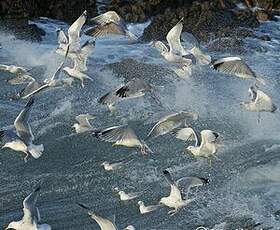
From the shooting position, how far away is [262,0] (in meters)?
17.7

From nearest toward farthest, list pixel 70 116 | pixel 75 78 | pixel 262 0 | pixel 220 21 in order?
pixel 70 116
pixel 75 78
pixel 220 21
pixel 262 0

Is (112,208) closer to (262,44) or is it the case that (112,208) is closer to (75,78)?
(75,78)

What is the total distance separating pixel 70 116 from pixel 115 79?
2.06 m

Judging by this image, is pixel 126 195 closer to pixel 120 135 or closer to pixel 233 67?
pixel 120 135

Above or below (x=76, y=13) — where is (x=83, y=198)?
above

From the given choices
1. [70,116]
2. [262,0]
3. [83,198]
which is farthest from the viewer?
[262,0]

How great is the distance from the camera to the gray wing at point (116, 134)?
8594mm

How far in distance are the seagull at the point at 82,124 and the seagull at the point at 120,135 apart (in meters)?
1.16

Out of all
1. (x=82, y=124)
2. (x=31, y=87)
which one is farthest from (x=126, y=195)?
(x=31, y=87)

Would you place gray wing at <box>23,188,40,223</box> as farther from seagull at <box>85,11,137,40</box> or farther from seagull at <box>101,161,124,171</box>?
seagull at <box>85,11,137,40</box>

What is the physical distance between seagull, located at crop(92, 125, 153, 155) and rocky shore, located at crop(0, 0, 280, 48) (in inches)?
261

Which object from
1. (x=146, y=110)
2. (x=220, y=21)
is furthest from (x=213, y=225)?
(x=220, y=21)

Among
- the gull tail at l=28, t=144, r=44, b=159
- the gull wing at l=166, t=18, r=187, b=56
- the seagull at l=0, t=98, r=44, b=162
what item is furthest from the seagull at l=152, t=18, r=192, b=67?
the gull tail at l=28, t=144, r=44, b=159

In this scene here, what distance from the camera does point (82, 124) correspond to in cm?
1002
